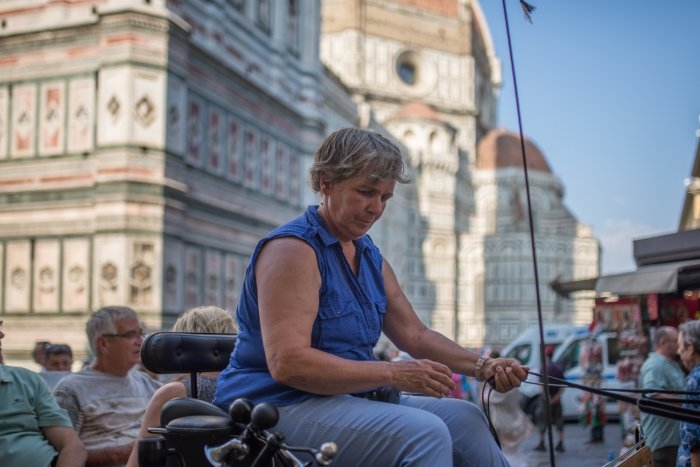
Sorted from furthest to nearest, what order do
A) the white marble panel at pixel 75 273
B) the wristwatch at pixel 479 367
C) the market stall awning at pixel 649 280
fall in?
the white marble panel at pixel 75 273
the market stall awning at pixel 649 280
the wristwatch at pixel 479 367

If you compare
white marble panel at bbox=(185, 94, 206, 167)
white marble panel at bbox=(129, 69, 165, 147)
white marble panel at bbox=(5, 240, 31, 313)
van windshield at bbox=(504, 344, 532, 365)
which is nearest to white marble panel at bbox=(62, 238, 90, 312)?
white marble panel at bbox=(5, 240, 31, 313)

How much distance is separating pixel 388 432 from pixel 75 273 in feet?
48.7

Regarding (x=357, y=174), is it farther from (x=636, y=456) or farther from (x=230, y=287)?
(x=230, y=287)

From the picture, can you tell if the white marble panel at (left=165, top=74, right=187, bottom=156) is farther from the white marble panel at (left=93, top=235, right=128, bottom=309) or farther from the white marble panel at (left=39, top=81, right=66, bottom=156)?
the white marble panel at (left=93, top=235, right=128, bottom=309)

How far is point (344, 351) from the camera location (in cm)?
258

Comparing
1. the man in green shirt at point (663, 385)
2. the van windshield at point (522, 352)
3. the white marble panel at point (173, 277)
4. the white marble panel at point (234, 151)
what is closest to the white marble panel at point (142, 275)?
the white marble panel at point (173, 277)

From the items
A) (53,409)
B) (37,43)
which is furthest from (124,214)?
(53,409)

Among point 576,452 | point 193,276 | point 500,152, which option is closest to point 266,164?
point 193,276

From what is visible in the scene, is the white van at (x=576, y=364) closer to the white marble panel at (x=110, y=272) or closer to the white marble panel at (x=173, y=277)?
the white marble panel at (x=173, y=277)

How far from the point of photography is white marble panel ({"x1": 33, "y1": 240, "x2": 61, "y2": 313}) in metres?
16.4

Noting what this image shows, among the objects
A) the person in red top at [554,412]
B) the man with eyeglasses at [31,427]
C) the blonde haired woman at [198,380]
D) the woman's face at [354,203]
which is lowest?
the person in red top at [554,412]

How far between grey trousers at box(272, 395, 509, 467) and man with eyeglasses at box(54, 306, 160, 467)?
2.53m

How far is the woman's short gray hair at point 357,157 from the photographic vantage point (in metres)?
2.52

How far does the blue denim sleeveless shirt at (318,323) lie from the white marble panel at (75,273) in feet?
46.4
